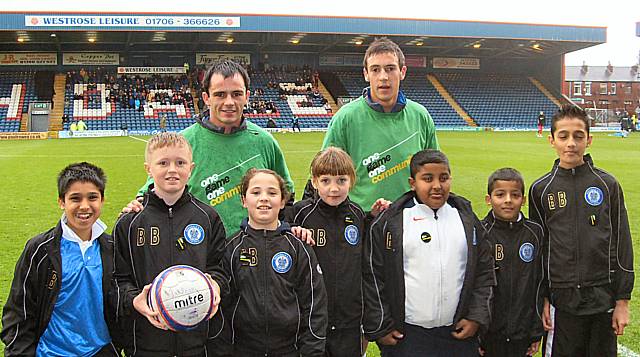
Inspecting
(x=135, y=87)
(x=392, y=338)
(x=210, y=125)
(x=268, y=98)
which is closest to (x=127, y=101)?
(x=135, y=87)

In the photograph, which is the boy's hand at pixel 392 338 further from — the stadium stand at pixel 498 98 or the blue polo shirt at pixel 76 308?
the stadium stand at pixel 498 98

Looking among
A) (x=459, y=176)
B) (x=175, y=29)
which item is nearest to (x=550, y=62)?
(x=175, y=29)

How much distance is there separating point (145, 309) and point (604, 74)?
8524 centimetres

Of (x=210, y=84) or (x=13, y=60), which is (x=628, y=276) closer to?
(x=210, y=84)

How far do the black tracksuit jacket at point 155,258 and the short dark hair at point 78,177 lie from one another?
0.94ft

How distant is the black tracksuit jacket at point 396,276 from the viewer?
304cm

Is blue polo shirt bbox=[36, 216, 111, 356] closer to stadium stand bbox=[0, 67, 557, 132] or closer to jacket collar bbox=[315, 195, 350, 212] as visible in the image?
jacket collar bbox=[315, 195, 350, 212]

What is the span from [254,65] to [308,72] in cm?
419

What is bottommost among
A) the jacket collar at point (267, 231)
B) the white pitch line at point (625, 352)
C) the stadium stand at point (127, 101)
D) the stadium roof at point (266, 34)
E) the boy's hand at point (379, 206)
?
the white pitch line at point (625, 352)

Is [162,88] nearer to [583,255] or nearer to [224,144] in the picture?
[224,144]

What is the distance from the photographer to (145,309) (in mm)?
2711

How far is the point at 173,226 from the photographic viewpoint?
9.70 feet

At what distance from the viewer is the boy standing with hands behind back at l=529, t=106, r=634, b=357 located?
3.25 meters

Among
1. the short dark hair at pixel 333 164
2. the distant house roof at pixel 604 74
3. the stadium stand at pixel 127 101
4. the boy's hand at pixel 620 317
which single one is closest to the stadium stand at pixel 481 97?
the stadium stand at pixel 127 101
